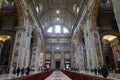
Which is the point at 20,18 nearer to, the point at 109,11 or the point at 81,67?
the point at 109,11

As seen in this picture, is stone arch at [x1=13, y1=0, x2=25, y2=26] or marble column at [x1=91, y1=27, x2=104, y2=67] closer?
marble column at [x1=91, y1=27, x2=104, y2=67]

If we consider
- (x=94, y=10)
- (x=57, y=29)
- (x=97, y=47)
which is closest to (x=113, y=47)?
(x=97, y=47)

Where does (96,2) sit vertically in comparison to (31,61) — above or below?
above

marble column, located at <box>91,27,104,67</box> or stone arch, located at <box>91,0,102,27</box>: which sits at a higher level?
stone arch, located at <box>91,0,102,27</box>

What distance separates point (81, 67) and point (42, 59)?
11.6m

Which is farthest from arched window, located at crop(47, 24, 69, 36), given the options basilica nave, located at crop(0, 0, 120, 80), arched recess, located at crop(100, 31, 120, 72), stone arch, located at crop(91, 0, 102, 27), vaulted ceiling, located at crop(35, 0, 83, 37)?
stone arch, located at crop(91, 0, 102, 27)

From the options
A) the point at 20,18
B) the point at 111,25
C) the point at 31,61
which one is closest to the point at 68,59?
the point at 31,61

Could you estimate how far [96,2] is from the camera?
1231 centimetres

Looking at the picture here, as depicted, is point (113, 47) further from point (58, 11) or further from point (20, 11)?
point (58, 11)

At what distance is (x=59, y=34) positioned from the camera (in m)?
32.1

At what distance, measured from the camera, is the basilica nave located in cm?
1249

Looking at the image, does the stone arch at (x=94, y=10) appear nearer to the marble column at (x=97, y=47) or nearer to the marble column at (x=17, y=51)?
the marble column at (x=97, y=47)

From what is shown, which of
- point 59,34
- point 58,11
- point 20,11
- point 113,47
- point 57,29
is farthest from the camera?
point 57,29

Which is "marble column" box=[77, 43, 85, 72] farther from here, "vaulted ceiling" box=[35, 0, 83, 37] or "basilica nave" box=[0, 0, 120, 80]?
"vaulted ceiling" box=[35, 0, 83, 37]
